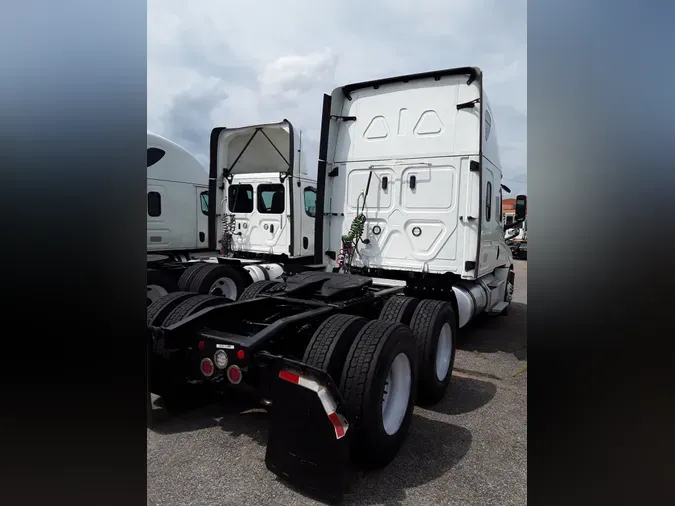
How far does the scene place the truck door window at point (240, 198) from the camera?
9047 mm

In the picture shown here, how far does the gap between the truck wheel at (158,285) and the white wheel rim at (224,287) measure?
0.65 meters

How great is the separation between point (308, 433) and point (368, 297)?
2.21m

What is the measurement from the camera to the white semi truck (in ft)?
9.25

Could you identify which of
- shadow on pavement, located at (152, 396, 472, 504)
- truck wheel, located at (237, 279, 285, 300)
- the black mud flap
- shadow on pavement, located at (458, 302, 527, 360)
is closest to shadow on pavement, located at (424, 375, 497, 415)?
shadow on pavement, located at (152, 396, 472, 504)

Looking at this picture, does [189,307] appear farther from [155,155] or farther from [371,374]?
[155,155]

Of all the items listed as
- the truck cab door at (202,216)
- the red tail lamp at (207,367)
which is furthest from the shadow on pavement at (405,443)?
the truck cab door at (202,216)

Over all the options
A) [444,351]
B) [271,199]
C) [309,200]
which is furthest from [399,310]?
[309,200]

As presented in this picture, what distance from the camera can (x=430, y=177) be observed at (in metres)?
5.81

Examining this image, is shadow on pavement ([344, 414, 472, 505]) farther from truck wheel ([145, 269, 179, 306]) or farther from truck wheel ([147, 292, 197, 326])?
truck wheel ([145, 269, 179, 306])

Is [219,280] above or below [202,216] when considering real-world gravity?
below

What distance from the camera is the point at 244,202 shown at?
9.11 metres

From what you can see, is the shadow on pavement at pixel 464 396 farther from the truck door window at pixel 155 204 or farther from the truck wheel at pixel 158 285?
the truck door window at pixel 155 204
